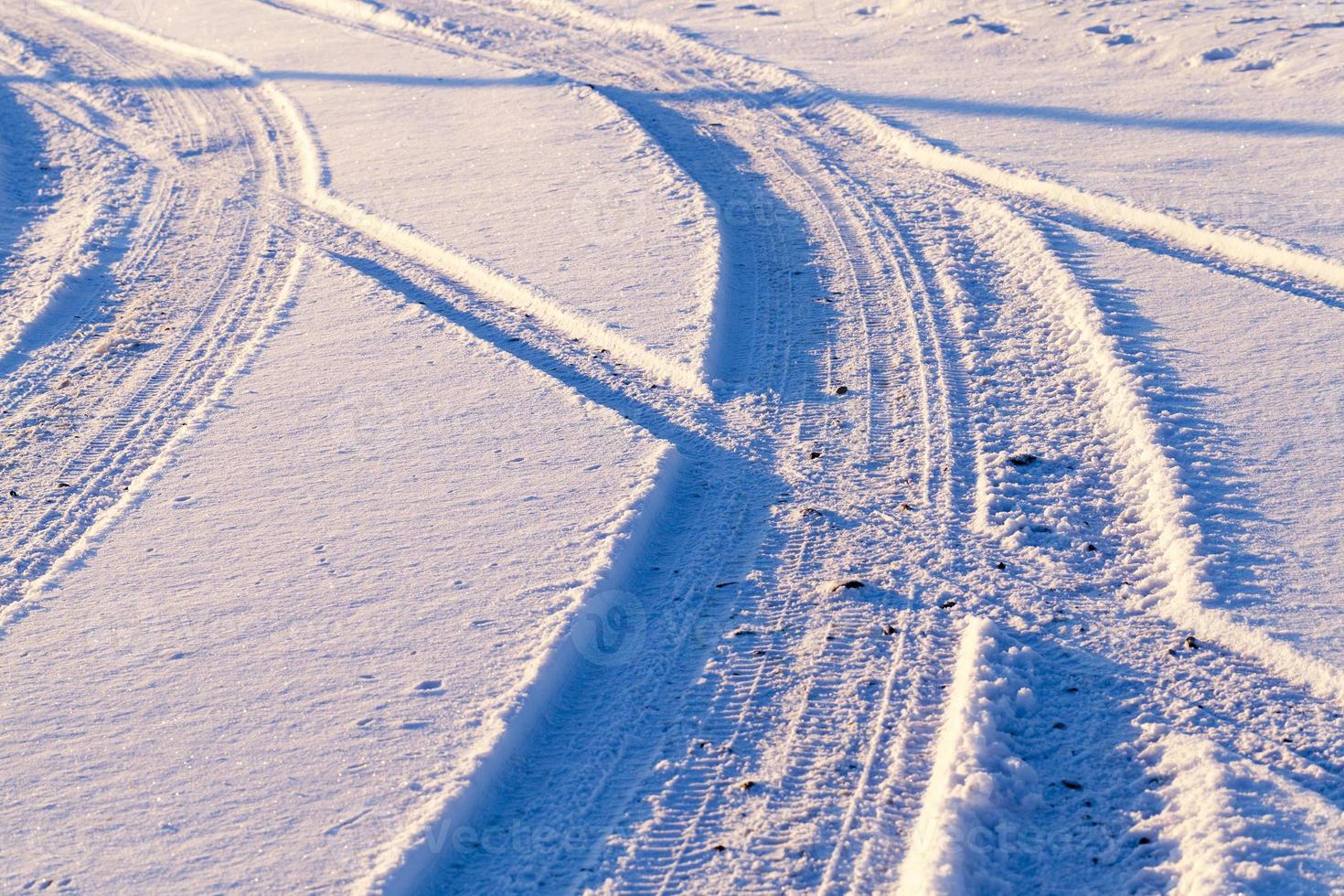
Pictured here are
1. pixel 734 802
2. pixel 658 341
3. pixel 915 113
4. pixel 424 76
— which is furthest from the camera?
pixel 424 76

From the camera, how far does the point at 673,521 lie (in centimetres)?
541

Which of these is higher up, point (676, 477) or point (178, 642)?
point (676, 477)

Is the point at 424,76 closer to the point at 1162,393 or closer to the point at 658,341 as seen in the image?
the point at 658,341

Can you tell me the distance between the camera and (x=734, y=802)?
3896 mm

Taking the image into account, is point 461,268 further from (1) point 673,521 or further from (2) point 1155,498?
(2) point 1155,498

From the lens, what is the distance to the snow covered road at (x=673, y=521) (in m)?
3.82

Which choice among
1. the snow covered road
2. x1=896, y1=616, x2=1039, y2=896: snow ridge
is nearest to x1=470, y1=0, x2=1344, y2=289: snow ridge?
the snow covered road

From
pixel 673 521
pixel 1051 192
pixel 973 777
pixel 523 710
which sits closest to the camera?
pixel 973 777

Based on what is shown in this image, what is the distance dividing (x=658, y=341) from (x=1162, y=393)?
102 inches

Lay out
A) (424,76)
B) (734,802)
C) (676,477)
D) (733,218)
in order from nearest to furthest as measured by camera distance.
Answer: (734,802) → (676,477) → (733,218) → (424,76)

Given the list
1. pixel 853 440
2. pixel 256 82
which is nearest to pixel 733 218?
pixel 853 440

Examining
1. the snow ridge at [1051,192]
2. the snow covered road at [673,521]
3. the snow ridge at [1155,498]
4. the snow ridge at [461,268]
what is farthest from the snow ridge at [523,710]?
the snow ridge at [1051,192]

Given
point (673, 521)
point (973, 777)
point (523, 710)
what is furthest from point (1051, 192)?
point (523, 710)

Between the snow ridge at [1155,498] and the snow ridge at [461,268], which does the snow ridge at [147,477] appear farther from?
the snow ridge at [1155,498]
